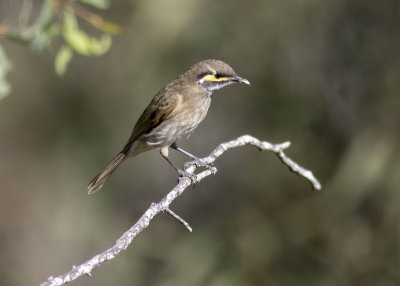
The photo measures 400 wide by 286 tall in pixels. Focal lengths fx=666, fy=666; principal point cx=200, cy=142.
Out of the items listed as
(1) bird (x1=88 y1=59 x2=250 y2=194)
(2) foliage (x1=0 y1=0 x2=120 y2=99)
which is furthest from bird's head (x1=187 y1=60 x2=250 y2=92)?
(2) foliage (x1=0 y1=0 x2=120 y2=99)

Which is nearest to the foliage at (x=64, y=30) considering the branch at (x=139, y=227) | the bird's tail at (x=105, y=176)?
the branch at (x=139, y=227)

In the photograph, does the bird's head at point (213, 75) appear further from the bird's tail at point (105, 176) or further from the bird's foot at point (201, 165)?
the bird's tail at point (105, 176)

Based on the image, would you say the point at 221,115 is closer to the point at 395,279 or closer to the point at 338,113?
the point at 338,113

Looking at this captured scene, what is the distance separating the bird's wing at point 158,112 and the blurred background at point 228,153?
1418mm

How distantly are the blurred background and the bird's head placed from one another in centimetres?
162

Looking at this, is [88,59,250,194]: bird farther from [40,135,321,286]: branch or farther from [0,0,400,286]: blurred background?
[0,0,400,286]: blurred background

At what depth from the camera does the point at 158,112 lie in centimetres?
556

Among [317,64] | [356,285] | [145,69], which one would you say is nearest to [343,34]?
[317,64]

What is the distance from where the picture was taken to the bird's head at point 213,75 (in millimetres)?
5285

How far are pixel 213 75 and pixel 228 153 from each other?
13.7 ft

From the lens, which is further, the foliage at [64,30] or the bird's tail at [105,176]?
the bird's tail at [105,176]

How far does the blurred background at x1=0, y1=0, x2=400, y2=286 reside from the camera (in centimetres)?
662

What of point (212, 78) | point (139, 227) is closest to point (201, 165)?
point (212, 78)

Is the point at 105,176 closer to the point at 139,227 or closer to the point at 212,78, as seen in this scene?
the point at 212,78
